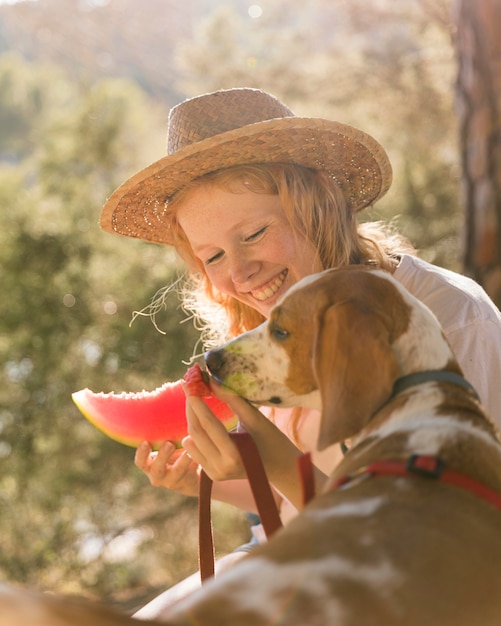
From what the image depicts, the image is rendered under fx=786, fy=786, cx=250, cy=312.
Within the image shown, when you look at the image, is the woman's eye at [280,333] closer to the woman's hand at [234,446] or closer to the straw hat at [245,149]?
the woman's hand at [234,446]

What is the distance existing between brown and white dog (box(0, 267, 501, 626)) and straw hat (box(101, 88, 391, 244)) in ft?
2.64

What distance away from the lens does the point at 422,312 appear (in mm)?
1897

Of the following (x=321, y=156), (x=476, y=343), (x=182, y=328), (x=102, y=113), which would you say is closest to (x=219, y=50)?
(x=102, y=113)

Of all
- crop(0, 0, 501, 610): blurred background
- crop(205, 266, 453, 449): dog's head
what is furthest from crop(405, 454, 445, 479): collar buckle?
crop(0, 0, 501, 610): blurred background

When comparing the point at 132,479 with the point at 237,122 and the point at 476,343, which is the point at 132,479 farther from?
the point at 476,343

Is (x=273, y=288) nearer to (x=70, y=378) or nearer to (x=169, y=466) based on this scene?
(x=169, y=466)

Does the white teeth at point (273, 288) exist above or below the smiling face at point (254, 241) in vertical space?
below

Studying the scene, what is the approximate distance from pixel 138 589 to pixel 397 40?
7132 mm

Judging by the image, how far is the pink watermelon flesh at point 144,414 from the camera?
2.86m

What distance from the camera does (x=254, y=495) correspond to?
6.68 feet

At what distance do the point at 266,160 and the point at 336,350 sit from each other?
124 centimetres

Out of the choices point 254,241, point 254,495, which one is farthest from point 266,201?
point 254,495

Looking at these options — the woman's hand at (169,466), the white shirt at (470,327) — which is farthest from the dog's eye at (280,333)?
the woman's hand at (169,466)

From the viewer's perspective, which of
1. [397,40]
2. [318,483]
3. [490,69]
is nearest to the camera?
[318,483]
